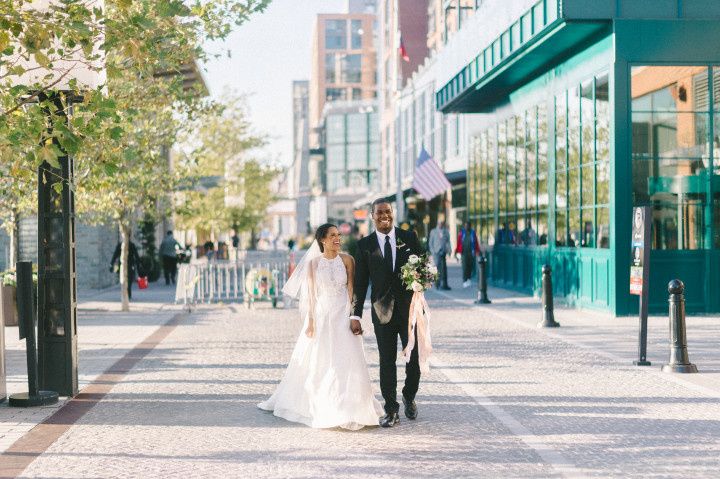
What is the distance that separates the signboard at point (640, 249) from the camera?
39.2 feet

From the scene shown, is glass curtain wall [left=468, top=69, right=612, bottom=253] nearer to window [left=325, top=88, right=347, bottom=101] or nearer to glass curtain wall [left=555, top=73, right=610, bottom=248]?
glass curtain wall [left=555, top=73, right=610, bottom=248]

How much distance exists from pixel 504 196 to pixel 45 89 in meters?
18.8

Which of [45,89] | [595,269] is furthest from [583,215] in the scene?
[45,89]

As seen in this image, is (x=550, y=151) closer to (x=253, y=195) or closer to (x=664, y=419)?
(x=664, y=419)

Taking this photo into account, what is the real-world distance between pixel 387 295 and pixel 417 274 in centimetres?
35

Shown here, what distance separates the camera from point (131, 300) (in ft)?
83.6

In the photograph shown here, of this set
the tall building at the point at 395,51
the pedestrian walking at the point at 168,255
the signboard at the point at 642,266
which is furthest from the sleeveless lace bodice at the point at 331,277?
the tall building at the point at 395,51

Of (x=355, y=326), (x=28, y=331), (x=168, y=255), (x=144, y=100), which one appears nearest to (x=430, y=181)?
(x=168, y=255)

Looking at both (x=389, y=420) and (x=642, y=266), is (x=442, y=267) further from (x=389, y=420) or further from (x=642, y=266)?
(x=389, y=420)

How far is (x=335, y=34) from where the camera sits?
129 metres

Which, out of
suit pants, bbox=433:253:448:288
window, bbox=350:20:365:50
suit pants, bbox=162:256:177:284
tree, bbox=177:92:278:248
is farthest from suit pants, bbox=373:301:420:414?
window, bbox=350:20:365:50

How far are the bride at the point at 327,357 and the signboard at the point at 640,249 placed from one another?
4.62 meters

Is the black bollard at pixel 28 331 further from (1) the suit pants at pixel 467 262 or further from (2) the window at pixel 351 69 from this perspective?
(2) the window at pixel 351 69

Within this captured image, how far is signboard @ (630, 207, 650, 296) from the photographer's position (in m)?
12.0
